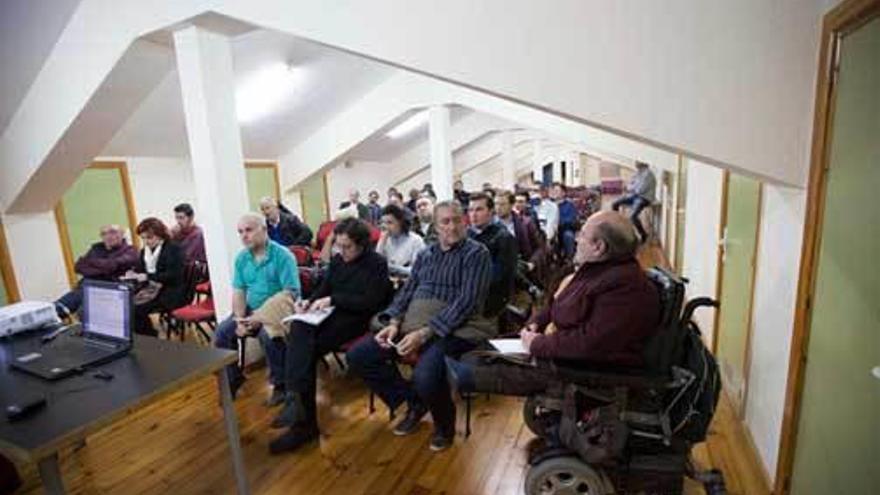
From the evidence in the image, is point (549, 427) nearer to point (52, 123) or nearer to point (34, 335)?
point (34, 335)

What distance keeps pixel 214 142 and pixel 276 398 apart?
1.61 meters

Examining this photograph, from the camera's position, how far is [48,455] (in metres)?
1.18

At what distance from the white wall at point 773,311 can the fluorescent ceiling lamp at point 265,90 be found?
173 inches

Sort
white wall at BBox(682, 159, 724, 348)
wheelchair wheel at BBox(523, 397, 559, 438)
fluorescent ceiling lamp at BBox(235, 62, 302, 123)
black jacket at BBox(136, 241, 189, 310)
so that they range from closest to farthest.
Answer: wheelchair wheel at BBox(523, 397, 559, 438)
white wall at BBox(682, 159, 724, 348)
black jacket at BBox(136, 241, 189, 310)
fluorescent ceiling lamp at BBox(235, 62, 302, 123)

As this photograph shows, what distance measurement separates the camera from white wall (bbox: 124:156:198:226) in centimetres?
513

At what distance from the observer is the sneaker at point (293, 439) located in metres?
2.23

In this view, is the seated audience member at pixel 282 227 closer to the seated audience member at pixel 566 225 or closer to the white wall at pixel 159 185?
the white wall at pixel 159 185

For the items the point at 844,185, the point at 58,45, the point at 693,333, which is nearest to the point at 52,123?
the point at 58,45

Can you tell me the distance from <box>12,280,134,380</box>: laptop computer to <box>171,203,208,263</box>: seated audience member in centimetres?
179

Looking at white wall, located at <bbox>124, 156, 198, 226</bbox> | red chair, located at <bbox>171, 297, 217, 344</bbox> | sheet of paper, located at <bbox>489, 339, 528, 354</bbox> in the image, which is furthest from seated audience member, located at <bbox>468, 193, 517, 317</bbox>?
white wall, located at <bbox>124, 156, 198, 226</bbox>

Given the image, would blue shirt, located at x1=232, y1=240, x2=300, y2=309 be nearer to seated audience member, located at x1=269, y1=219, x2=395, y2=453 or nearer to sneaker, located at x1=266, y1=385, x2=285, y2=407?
seated audience member, located at x1=269, y1=219, x2=395, y2=453

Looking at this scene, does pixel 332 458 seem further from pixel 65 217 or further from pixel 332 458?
pixel 65 217

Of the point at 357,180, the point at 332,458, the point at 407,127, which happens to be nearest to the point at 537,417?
the point at 332,458

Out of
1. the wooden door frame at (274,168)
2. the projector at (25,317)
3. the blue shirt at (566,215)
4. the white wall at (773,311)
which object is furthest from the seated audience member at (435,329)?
the wooden door frame at (274,168)
